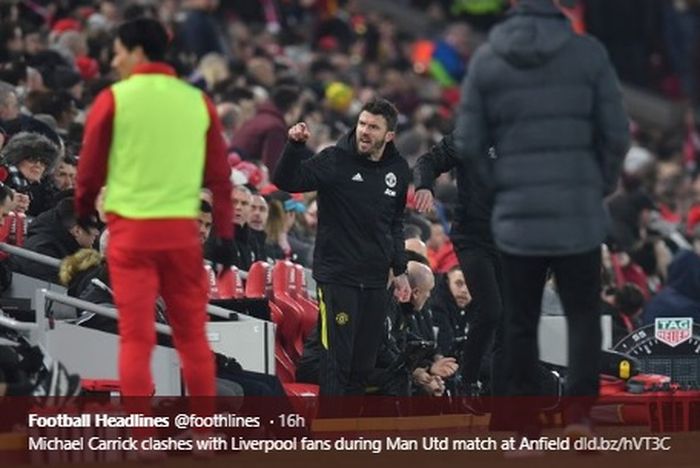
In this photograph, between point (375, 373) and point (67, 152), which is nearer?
point (375, 373)

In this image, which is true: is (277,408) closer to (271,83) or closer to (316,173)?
(316,173)

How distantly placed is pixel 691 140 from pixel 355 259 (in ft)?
63.7

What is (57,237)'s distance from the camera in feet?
47.3

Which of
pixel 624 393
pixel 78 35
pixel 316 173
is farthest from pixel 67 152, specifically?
pixel 78 35

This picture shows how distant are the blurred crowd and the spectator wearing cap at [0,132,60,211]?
0.04ft

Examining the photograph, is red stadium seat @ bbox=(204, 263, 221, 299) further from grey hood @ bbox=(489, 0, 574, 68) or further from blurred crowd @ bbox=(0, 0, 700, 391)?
grey hood @ bbox=(489, 0, 574, 68)

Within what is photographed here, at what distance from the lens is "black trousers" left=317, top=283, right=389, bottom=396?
13.8 metres

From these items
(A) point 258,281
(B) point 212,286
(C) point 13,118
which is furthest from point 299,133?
(C) point 13,118

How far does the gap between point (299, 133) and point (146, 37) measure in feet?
9.27

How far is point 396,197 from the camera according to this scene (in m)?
14.1

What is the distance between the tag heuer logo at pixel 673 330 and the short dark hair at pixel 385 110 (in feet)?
7.69

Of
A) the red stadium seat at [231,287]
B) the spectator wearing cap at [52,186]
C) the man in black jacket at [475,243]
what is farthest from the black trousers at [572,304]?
the spectator wearing cap at [52,186]

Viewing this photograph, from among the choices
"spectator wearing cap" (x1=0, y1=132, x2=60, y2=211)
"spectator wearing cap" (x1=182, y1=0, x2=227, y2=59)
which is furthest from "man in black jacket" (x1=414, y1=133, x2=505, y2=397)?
"spectator wearing cap" (x1=182, y1=0, x2=227, y2=59)

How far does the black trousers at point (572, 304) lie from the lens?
1084 cm
